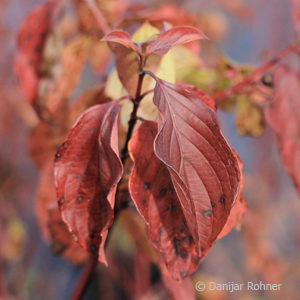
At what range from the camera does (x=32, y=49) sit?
1.95ft

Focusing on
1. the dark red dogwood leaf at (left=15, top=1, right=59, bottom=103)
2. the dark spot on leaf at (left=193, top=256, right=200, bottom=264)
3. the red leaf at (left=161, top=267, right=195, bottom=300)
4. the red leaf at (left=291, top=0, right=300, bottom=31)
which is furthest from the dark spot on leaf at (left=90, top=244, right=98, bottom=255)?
the red leaf at (left=291, top=0, right=300, bottom=31)

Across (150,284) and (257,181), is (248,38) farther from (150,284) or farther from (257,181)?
(150,284)

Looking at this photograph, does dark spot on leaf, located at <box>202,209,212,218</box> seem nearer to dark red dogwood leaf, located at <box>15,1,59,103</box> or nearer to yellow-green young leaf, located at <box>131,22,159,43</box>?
Result: yellow-green young leaf, located at <box>131,22,159,43</box>

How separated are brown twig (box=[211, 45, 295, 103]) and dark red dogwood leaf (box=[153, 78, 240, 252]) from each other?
228 millimetres

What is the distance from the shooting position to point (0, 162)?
1601mm

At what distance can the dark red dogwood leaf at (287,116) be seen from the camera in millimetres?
480

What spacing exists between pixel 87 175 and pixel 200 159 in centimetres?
13

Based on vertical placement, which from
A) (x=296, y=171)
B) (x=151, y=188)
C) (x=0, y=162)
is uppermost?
(x=151, y=188)

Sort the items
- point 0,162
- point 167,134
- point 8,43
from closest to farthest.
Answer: point 167,134, point 8,43, point 0,162

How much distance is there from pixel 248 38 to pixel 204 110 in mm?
2228

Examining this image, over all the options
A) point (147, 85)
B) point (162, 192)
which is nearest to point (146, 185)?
point (162, 192)

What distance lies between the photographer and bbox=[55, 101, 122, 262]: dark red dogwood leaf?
1.21 feet

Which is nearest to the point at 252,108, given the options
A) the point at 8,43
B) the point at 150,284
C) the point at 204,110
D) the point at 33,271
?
the point at 204,110

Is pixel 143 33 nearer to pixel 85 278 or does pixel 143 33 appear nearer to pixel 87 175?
pixel 87 175
